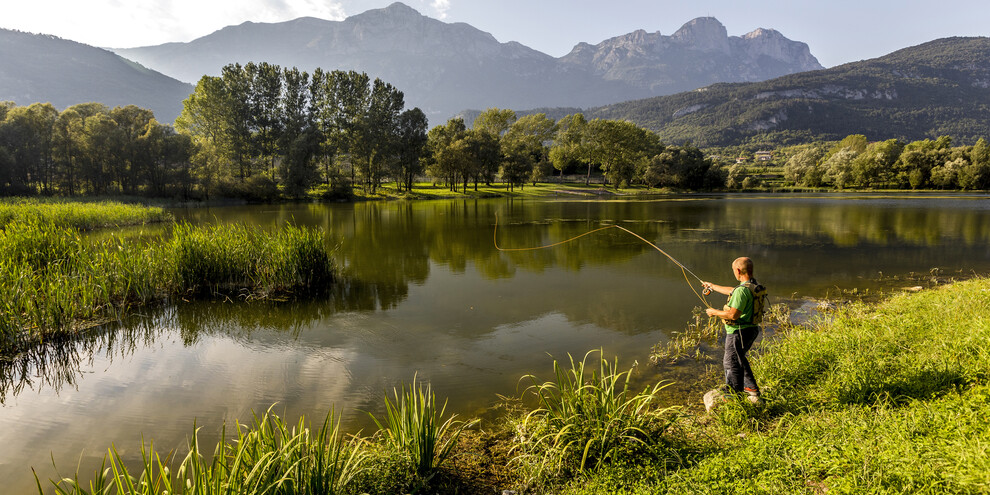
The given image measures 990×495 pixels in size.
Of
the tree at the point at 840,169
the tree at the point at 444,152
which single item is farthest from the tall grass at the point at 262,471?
the tree at the point at 840,169

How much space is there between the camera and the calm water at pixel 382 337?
6750 mm

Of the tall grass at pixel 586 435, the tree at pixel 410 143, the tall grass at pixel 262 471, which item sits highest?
the tree at pixel 410 143

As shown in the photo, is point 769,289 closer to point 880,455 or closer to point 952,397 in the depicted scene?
point 952,397

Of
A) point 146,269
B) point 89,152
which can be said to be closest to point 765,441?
point 146,269

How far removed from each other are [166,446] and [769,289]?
15440 millimetres

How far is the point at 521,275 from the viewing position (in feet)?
55.4

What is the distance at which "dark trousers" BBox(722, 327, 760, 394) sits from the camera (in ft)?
19.2

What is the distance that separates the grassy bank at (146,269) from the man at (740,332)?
1222 centimetres

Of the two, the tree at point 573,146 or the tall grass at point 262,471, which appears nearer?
the tall grass at point 262,471

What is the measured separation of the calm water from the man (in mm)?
1748

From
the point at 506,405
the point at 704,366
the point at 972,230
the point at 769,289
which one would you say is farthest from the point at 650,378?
the point at 972,230

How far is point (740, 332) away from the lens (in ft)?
19.3

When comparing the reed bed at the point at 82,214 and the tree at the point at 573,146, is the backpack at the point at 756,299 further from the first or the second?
the tree at the point at 573,146

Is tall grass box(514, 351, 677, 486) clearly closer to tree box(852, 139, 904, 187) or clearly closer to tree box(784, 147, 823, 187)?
tree box(852, 139, 904, 187)
